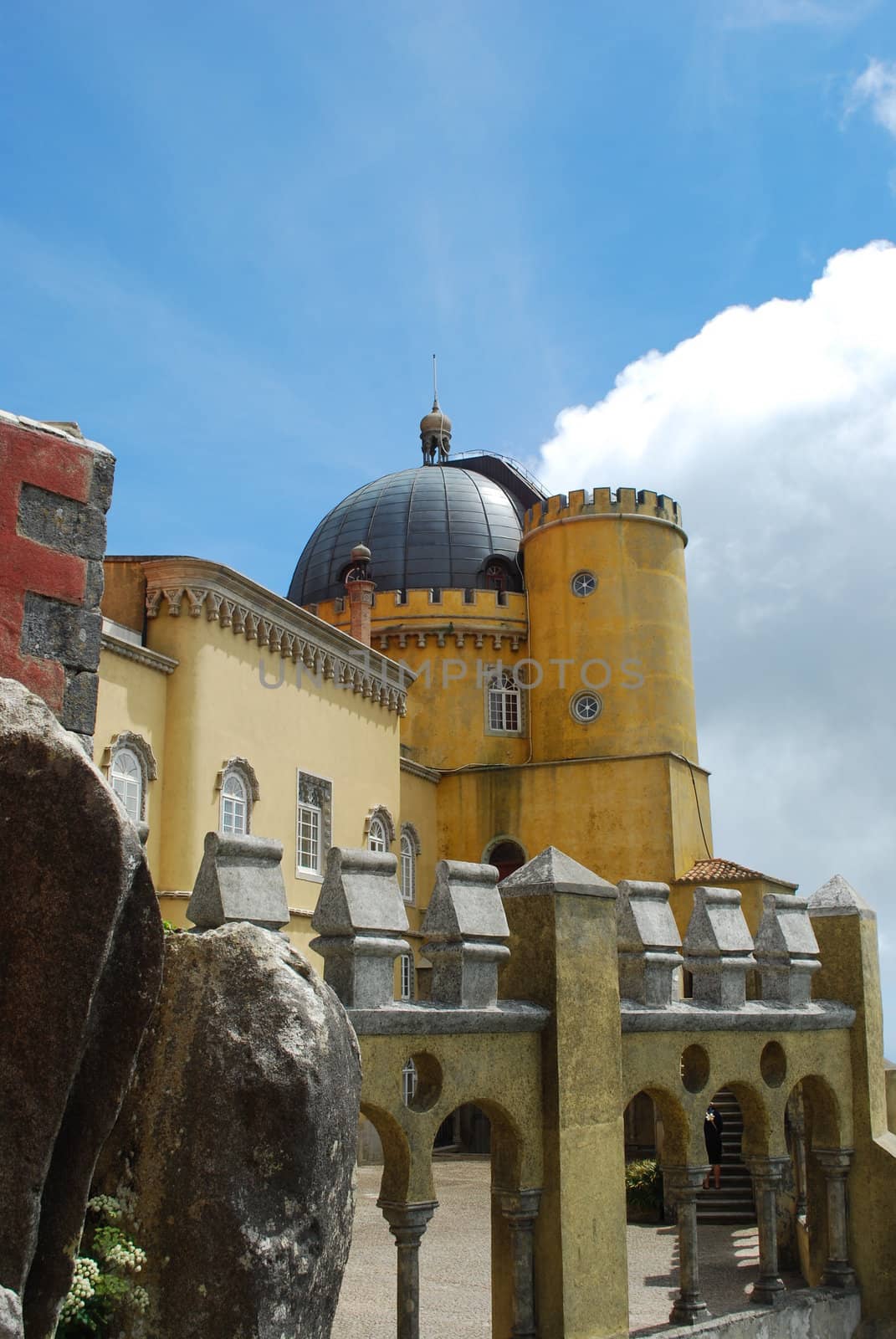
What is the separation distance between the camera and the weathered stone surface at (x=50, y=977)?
329 centimetres

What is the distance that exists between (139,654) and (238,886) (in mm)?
14347

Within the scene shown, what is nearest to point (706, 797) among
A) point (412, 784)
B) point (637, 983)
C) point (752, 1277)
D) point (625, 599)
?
point (625, 599)

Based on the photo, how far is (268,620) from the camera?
22.5 metres

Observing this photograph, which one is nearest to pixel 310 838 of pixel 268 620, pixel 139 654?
pixel 268 620

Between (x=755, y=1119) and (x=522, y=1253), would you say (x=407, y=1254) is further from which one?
(x=755, y=1119)

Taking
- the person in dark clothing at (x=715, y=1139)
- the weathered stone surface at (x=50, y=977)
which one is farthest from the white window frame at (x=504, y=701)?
the weathered stone surface at (x=50, y=977)

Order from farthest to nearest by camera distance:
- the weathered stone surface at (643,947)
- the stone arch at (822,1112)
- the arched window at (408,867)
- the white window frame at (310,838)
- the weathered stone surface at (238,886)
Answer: the arched window at (408,867) → the white window frame at (310,838) → the stone arch at (822,1112) → the weathered stone surface at (643,947) → the weathered stone surface at (238,886)

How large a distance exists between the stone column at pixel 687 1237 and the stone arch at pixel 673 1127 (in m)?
0.08

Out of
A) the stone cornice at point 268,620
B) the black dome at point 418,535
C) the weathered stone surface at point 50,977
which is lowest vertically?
the weathered stone surface at point 50,977

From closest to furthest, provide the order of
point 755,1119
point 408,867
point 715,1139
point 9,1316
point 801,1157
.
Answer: point 9,1316, point 755,1119, point 801,1157, point 715,1139, point 408,867

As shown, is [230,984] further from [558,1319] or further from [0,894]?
[558,1319]

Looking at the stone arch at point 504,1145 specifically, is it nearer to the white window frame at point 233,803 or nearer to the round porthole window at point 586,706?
the white window frame at point 233,803

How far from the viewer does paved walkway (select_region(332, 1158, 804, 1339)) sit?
11398 mm

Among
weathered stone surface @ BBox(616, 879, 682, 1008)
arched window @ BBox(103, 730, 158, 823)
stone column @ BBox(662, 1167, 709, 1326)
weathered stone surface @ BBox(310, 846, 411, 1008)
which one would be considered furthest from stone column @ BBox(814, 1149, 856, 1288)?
arched window @ BBox(103, 730, 158, 823)
